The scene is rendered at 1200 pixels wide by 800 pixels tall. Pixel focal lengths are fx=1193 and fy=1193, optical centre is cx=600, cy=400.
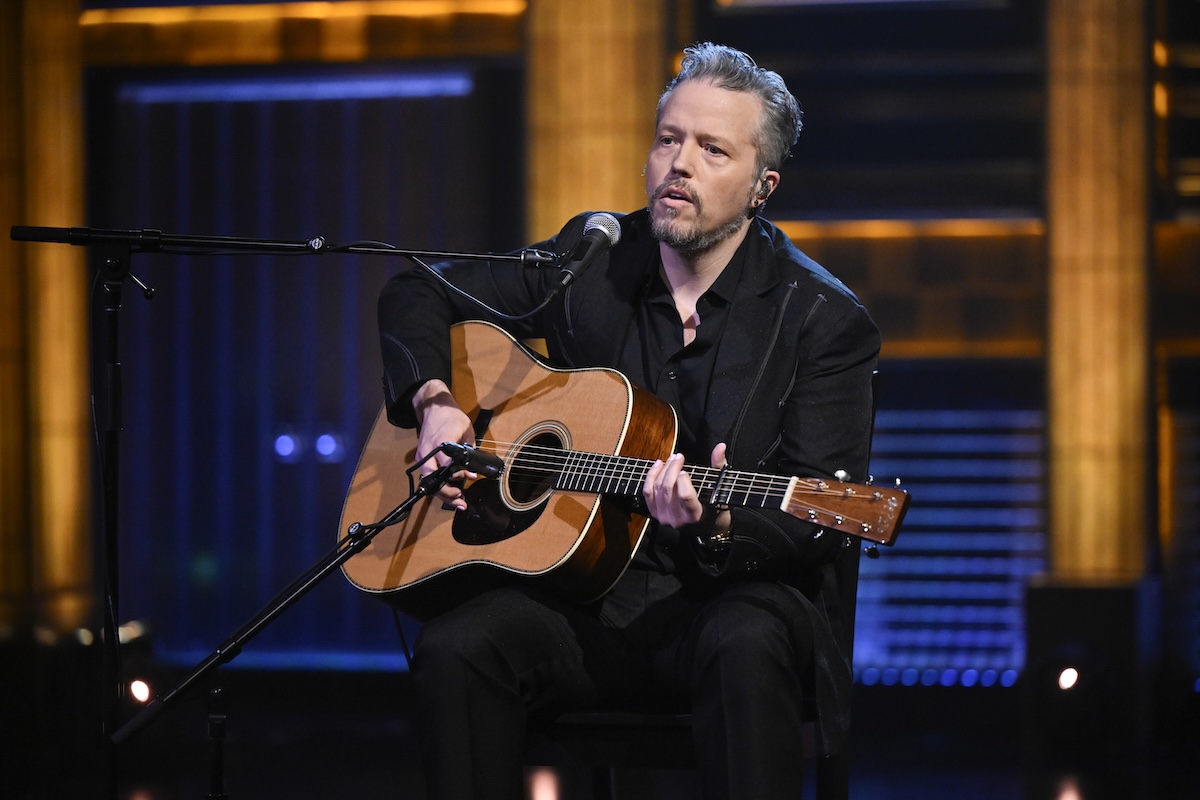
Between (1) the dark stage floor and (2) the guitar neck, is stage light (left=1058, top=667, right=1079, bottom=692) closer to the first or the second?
(1) the dark stage floor

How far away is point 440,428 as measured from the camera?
2520 millimetres

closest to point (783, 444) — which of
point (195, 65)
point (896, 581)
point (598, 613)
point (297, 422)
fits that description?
point (598, 613)

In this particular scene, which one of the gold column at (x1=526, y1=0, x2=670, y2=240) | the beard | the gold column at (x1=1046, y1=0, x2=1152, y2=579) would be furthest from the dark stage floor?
the gold column at (x1=526, y1=0, x2=670, y2=240)

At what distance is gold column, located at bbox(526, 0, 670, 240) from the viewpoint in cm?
492

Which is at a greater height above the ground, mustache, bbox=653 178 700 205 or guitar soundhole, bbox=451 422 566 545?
mustache, bbox=653 178 700 205

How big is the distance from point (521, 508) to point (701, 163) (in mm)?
865

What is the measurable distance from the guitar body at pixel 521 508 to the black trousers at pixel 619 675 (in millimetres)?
107

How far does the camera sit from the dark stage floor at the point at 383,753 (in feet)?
12.4

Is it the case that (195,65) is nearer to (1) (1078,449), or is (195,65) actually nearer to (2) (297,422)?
(2) (297,422)

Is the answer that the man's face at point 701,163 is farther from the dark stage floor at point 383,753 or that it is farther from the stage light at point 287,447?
the stage light at point 287,447

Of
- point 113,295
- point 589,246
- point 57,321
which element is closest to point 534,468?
point 589,246

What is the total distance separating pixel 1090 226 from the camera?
4.70 metres

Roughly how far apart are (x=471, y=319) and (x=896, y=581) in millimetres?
2609

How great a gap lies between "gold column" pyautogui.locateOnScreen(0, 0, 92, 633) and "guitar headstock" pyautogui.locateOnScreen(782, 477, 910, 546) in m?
4.13
